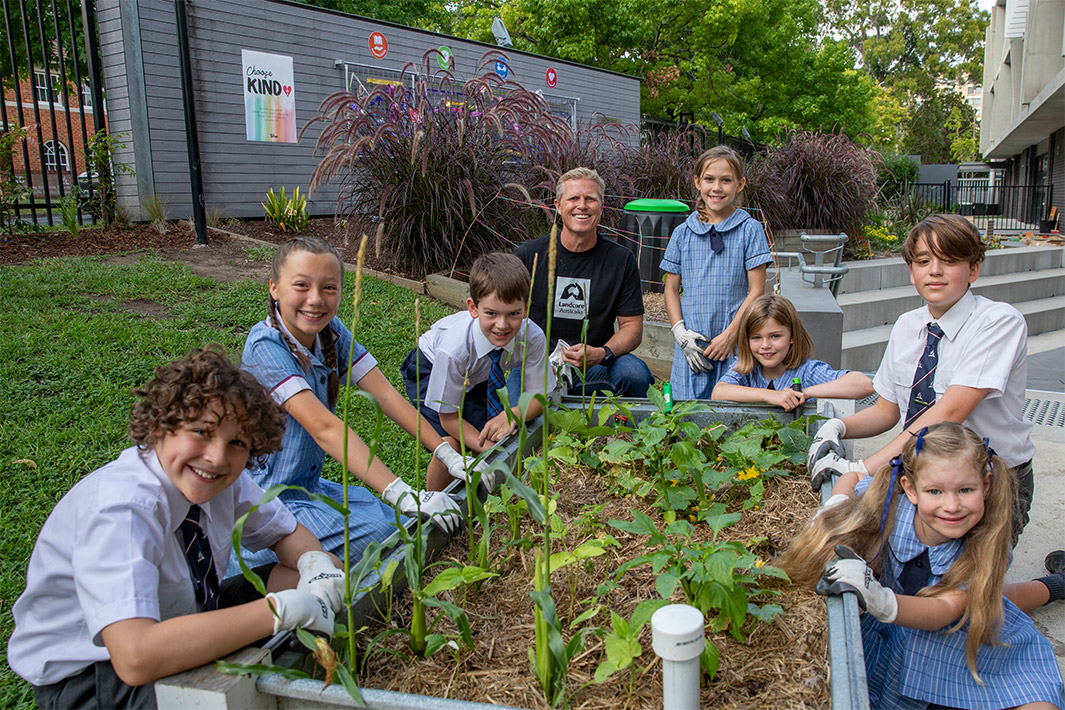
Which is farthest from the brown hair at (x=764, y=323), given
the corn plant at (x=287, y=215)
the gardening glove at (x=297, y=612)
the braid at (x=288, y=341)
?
the corn plant at (x=287, y=215)

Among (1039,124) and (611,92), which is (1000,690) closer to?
(611,92)

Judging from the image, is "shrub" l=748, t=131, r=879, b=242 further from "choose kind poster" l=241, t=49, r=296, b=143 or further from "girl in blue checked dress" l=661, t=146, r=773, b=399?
"choose kind poster" l=241, t=49, r=296, b=143

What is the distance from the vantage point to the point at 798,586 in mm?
1773

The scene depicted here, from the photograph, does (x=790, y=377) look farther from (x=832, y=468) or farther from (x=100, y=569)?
(x=100, y=569)

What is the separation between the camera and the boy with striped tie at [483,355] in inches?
105

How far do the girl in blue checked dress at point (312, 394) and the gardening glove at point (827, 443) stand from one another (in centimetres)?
112

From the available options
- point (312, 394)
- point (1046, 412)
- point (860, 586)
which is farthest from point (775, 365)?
point (1046, 412)

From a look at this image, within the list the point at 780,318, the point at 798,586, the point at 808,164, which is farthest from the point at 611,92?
the point at 798,586

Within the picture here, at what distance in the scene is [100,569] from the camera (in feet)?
4.31

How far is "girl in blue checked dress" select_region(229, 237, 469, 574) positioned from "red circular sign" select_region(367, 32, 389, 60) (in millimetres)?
10528

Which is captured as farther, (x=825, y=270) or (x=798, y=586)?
(x=825, y=270)

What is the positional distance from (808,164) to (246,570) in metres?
9.44

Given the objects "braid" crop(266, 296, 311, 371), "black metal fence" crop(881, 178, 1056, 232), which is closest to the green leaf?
"braid" crop(266, 296, 311, 371)

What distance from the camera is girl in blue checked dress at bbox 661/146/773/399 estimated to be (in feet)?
11.6
